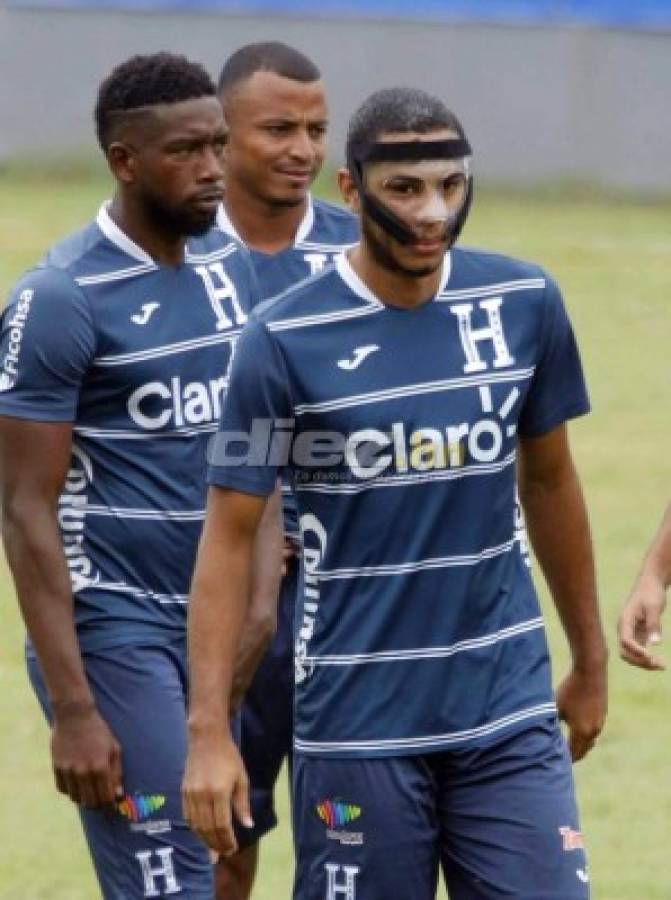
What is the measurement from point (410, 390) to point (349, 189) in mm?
561

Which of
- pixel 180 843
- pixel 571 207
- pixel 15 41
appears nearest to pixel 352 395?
pixel 180 843

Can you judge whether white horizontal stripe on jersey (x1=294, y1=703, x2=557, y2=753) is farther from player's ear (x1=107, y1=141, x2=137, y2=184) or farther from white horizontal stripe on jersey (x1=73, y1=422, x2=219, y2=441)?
player's ear (x1=107, y1=141, x2=137, y2=184)

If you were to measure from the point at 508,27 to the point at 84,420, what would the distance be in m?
19.2

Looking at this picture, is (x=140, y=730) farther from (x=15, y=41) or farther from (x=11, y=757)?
(x=15, y=41)

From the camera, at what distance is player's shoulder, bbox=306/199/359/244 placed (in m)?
7.57

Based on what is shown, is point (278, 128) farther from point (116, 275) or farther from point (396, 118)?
point (396, 118)

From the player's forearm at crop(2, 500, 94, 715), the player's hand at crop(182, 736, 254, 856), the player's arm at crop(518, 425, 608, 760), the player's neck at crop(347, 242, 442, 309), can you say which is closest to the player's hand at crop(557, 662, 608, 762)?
the player's arm at crop(518, 425, 608, 760)

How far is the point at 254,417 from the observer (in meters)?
5.73

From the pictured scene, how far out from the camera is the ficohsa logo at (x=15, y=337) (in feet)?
20.5

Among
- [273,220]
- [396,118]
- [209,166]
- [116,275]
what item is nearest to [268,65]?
[273,220]

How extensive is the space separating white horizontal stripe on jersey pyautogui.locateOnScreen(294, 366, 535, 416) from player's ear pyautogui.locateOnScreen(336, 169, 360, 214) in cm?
47

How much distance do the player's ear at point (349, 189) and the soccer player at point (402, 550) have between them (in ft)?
0.12

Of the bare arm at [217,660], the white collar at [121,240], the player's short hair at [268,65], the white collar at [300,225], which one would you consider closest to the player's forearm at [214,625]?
the bare arm at [217,660]

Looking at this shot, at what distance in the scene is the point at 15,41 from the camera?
26.1m
